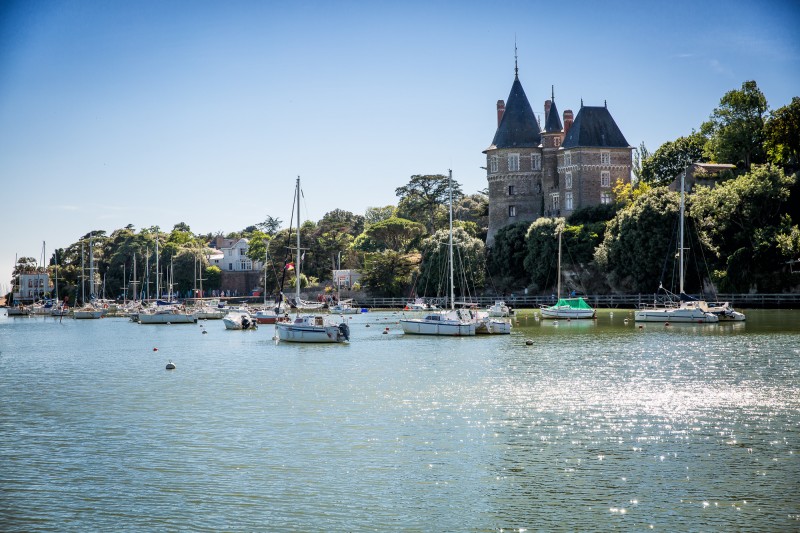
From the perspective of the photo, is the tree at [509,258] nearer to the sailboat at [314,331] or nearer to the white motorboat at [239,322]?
the white motorboat at [239,322]

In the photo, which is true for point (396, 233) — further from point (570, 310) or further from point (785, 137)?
point (785, 137)

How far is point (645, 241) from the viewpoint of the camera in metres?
86.5

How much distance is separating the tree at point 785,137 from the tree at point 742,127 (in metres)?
4.76

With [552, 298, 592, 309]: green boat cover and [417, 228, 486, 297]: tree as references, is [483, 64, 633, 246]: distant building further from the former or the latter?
[552, 298, 592, 309]: green boat cover

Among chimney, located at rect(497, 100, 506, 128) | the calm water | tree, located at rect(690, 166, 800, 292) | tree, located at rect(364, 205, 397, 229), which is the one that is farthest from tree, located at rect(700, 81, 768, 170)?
tree, located at rect(364, 205, 397, 229)

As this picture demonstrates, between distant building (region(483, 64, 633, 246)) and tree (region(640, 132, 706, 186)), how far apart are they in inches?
160

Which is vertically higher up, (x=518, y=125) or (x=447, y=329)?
(x=518, y=125)

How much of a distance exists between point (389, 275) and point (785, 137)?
53.2 metres

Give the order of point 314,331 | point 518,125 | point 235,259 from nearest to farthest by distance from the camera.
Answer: point 314,331
point 518,125
point 235,259

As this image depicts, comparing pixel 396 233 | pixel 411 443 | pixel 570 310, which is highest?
pixel 396 233

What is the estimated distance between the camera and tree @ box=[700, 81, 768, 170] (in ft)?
328

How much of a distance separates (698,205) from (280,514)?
240ft

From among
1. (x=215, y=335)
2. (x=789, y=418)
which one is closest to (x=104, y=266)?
(x=215, y=335)

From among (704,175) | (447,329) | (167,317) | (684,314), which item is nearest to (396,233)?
(167,317)
